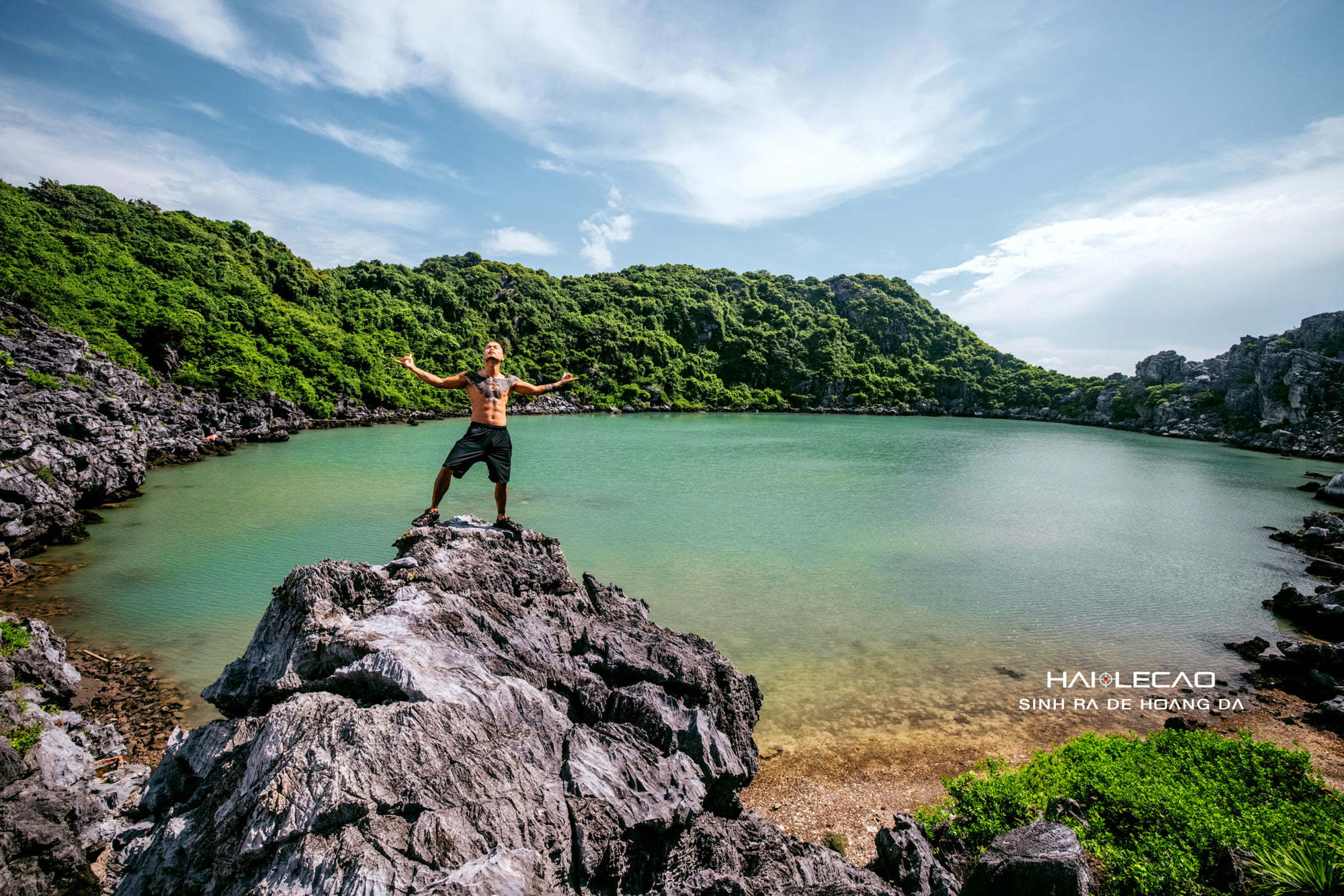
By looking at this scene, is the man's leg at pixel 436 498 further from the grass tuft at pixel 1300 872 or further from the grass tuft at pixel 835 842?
the grass tuft at pixel 1300 872

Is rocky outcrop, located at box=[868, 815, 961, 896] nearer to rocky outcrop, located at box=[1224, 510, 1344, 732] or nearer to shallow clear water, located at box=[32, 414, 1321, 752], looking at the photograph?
shallow clear water, located at box=[32, 414, 1321, 752]

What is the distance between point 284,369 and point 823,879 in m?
49.6

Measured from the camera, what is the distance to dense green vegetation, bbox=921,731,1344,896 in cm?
417

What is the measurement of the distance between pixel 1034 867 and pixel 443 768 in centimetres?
379

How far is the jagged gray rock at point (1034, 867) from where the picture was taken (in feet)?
11.3

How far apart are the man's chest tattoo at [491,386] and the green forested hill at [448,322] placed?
37.9m

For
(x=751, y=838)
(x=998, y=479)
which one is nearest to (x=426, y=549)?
(x=751, y=838)

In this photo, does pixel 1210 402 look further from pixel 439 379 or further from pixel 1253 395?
pixel 439 379

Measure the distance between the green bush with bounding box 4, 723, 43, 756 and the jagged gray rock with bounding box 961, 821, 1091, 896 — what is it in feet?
26.5

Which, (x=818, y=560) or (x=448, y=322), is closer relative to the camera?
(x=818, y=560)

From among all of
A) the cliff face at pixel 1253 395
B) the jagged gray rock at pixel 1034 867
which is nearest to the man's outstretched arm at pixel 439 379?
the jagged gray rock at pixel 1034 867

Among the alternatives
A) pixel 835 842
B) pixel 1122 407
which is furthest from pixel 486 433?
pixel 1122 407

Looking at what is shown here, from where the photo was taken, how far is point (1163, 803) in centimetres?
479

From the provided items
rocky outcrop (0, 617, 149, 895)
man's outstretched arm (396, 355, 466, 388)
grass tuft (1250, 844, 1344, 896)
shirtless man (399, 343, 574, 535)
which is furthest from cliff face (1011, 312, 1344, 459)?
rocky outcrop (0, 617, 149, 895)
